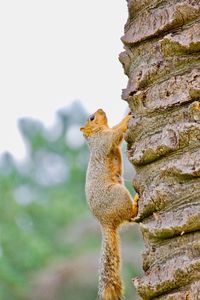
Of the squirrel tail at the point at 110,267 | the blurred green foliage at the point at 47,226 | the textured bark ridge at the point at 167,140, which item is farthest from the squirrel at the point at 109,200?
the blurred green foliage at the point at 47,226

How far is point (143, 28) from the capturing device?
10.2 ft

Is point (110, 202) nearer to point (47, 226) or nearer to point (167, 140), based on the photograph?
point (167, 140)

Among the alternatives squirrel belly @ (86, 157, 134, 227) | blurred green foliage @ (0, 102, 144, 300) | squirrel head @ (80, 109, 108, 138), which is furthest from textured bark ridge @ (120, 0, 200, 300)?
blurred green foliage @ (0, 102, 144, 300)

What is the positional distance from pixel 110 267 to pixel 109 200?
0.25 meters

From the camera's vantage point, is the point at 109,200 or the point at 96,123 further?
the point at 96,123

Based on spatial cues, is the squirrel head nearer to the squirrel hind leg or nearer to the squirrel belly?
the squirrel belly

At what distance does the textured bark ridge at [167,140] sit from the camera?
2846 millimetres

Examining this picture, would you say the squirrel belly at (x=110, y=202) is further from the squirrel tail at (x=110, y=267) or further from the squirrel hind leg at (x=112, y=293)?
the squirrel hind leg at (x=112, y=293)

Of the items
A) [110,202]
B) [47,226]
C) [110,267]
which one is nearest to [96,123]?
[110,202]

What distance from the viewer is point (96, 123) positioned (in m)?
4.09

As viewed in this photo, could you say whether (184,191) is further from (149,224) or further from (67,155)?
(67,155)

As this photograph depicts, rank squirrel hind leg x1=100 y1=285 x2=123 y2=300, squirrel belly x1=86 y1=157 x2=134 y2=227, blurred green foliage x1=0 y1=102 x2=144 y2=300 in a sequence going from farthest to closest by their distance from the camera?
1. blurred green foliage x1=0 y1=102 x2=144 y2=300
2. squirrel belly x1=86 y1=157 x2=134 y2=227
3. squirrel hind leg x1=100 y1=285 x2=123 y2=300

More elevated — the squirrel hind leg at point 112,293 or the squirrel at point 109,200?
the squirrel at point 109,200

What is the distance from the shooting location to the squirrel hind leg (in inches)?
131
